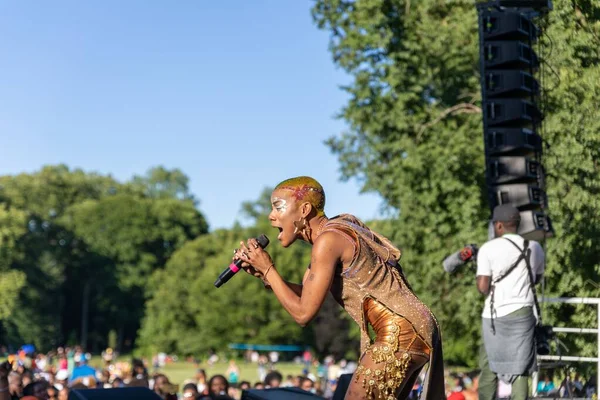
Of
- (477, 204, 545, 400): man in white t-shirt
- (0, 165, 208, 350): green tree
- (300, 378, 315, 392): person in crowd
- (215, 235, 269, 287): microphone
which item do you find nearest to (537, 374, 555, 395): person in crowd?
(477, 204, 545, 400): man in white t-shirt

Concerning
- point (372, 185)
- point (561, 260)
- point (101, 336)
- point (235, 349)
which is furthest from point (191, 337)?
point (561, 260)

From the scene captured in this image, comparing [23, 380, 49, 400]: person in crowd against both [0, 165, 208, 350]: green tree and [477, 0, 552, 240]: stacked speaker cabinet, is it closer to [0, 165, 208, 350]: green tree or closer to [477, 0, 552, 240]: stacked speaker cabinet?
[477, 0, 552, 240]: stacked speaker cabinet

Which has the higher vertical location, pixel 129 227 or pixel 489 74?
pixel 129 227

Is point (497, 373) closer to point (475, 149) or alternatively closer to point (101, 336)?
point (475, 149)

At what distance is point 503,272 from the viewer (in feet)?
27.2

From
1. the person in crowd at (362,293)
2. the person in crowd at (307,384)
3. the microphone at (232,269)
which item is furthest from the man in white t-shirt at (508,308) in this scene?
the person in crowd at (307,384)

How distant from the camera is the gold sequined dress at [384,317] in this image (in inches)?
204

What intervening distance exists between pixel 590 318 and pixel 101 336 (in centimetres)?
8323

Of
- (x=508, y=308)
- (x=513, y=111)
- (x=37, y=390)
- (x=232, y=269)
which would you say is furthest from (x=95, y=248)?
(x=232, y=269)

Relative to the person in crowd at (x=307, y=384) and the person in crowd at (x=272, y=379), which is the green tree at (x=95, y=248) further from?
the person in crowd at (x=272, y=379)

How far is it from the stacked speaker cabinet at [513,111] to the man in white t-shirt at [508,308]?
1.69 meters

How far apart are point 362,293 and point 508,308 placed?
3346mm

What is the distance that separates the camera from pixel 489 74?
34.7 ft

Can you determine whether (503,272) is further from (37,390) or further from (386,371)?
(37,390)
